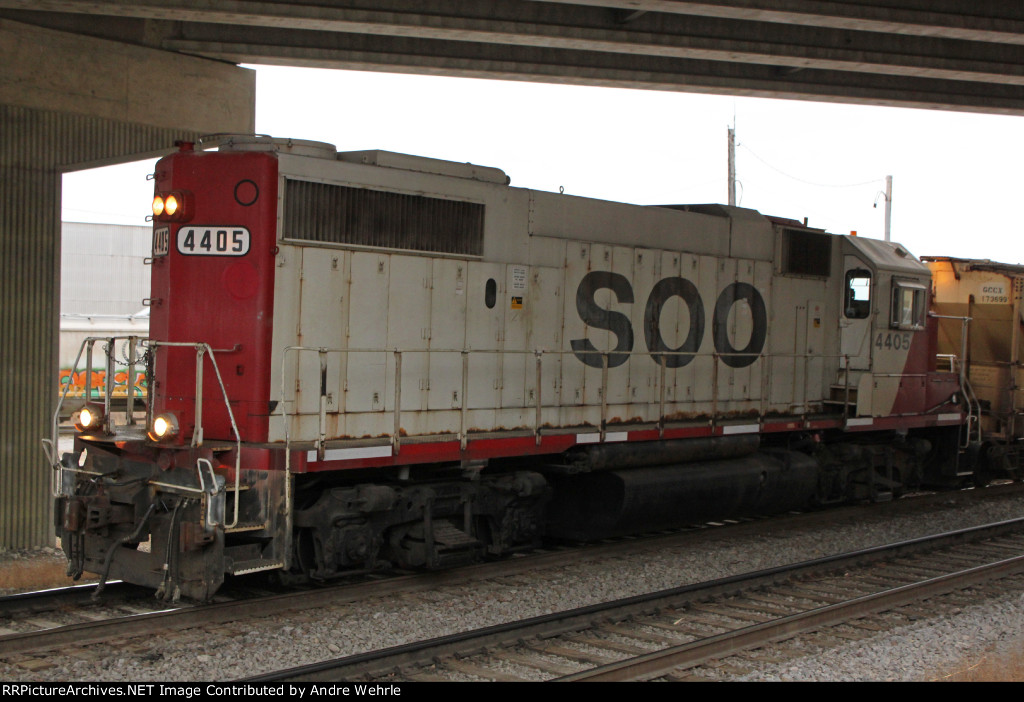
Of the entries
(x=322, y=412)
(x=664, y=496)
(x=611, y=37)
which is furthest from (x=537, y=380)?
(x=611, y=37)

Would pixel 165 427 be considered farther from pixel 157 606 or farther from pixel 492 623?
pixel 492 623

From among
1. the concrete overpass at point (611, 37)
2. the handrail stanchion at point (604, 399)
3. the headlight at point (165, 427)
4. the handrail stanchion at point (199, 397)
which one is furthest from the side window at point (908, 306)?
the headlight at point (165, 427)

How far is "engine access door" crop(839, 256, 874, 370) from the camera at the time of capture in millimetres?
12219

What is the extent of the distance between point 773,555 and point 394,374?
14.9 ft

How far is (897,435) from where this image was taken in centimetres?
1280

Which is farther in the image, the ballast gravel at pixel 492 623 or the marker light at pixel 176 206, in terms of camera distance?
the marker light at pixel 176 206

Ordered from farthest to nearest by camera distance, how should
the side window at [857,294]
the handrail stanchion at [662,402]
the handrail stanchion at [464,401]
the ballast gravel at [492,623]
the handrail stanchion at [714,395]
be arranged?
the side window at [857,294]
the handrail stanchion at [714,395]
the handrail stanchion at [662,402]
the handrail stanchion at [464,401]
the ballast gravel at [492,623]

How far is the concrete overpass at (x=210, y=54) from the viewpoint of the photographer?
9273mm

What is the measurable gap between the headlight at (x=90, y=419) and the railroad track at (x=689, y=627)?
124 inches

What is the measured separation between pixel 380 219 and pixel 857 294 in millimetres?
7077

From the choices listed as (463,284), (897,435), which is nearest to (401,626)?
(463,284)

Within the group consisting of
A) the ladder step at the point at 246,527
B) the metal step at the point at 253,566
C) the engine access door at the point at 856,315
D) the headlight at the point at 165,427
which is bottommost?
the metal step at the point at 253,566

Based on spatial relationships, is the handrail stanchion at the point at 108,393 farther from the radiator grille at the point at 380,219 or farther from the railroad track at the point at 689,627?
the railroad track at the point at 689,627

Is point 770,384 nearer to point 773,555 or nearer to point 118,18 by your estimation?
point 773,555
